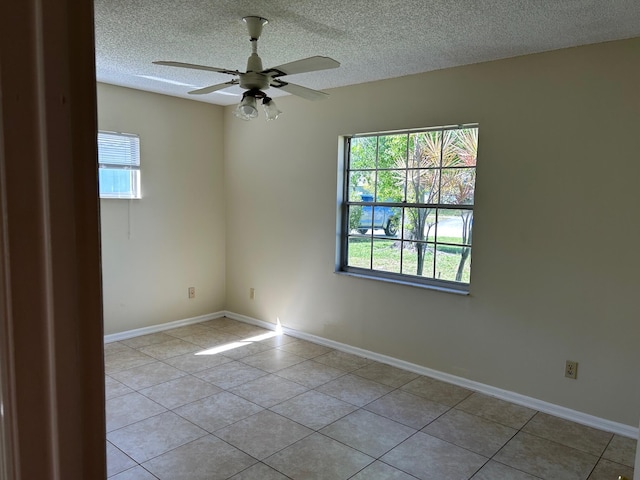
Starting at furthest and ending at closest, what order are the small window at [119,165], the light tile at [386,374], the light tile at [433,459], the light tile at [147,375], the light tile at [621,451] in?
the small window at [119,165]
the light tile at [386,374]
the light tile at [147,375]
the light tile at [621,451]
the light tile at [433,459]

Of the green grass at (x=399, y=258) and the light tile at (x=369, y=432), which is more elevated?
the green grass at (x=399, y=258)

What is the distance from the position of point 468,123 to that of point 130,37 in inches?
95.7

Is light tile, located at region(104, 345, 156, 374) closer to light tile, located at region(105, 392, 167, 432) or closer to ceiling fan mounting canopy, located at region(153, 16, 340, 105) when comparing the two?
light tile, located at region(105, 392, 167, 432)

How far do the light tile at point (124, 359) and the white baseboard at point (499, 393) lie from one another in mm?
1486

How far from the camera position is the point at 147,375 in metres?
3.71

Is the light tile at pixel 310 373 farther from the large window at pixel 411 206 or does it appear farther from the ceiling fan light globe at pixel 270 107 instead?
the ceiling fan light globe at pixel 270 107

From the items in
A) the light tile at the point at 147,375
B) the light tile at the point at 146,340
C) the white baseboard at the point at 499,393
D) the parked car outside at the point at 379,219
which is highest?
the parked car outside at the point at 379,219

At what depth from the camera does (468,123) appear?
3.47 metres

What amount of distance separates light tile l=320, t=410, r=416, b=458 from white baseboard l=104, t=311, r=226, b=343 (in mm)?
2624

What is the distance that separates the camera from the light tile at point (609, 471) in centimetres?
246

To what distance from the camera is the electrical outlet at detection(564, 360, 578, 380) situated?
306 cm

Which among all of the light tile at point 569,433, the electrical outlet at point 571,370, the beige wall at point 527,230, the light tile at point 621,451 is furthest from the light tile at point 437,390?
the light tile at point 621,451

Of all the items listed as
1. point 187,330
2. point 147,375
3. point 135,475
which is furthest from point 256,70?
point 187,330

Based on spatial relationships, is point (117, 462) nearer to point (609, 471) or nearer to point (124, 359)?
point (124, 359)
